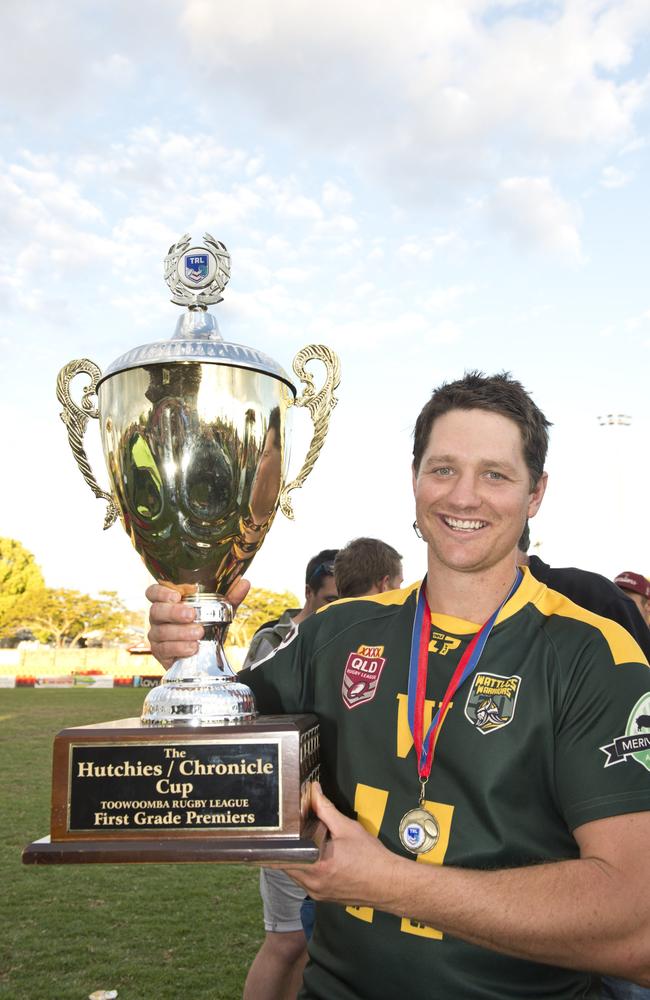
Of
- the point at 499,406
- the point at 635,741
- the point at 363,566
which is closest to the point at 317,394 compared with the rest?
the point at 499,406

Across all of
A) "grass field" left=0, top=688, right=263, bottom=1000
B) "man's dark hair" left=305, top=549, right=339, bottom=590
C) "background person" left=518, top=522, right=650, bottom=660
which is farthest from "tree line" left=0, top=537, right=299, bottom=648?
"background person" left=518, top=522, right=650, bottom=660

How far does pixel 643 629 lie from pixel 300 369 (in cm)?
134

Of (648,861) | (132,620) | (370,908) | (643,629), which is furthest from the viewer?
(132,620)

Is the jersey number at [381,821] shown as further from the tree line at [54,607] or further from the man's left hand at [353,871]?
the tree line at [54,607]

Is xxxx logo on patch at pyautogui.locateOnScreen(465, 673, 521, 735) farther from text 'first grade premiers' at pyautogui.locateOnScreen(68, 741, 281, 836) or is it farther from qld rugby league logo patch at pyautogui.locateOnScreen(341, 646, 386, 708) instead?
text 'first grade premiers' at pyautogui.locateOnScreen(68, 741, 281, 836)

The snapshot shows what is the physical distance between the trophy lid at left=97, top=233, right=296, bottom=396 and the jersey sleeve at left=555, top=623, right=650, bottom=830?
3.46ft

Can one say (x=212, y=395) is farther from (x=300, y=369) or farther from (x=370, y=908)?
(x=370, y=908)

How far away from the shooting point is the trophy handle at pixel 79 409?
94.0 inches

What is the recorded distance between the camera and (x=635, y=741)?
171 cm

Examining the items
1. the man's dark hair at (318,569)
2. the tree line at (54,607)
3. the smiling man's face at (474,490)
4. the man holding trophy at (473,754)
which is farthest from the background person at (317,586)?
the tree line at (54,607)

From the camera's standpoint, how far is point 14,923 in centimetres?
534

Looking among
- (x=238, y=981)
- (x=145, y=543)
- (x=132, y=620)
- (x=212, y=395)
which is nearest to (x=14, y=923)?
(x=238, y=981)

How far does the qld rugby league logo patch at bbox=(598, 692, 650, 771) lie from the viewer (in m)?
1.69

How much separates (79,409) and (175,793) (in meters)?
1.17
